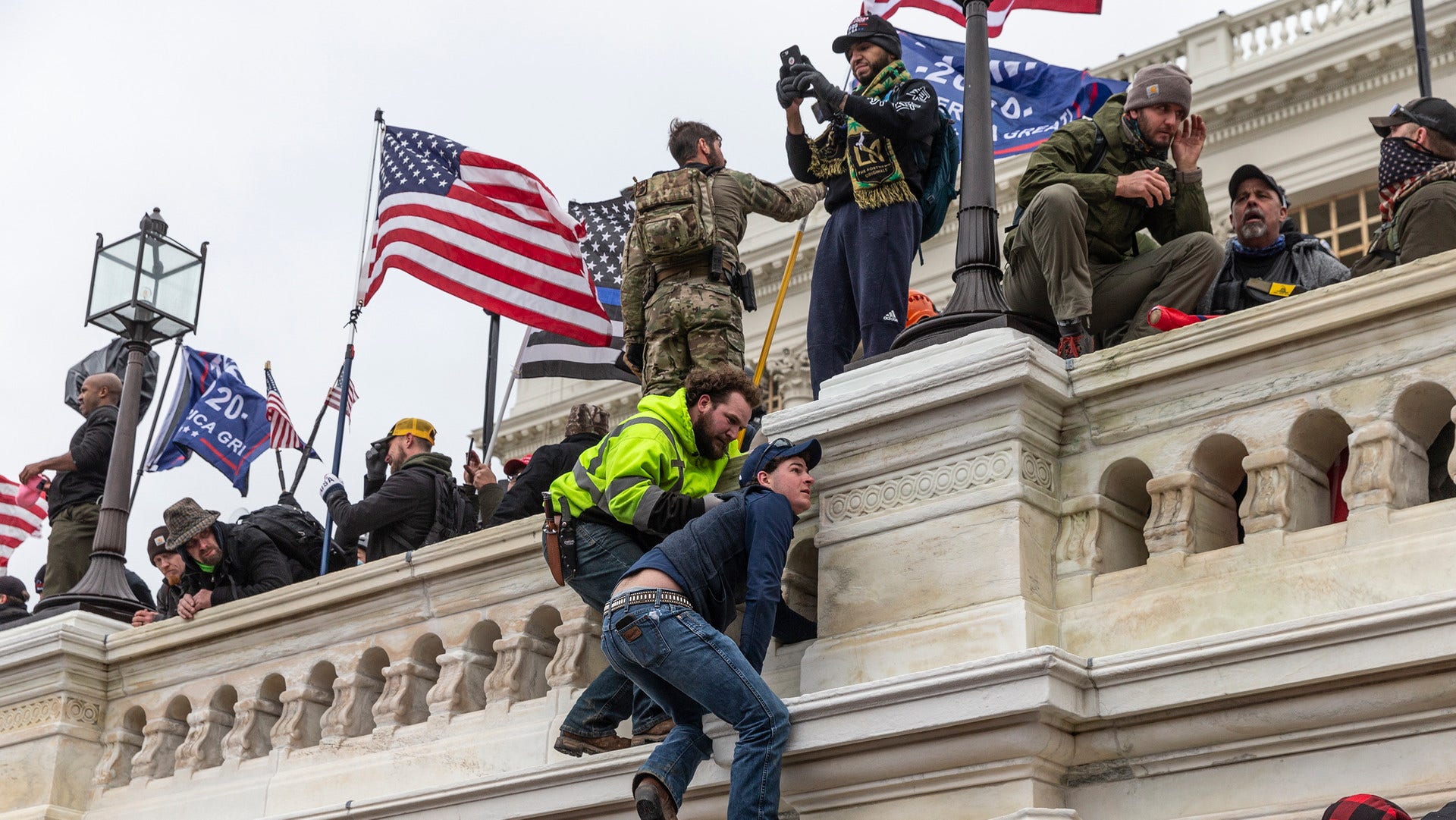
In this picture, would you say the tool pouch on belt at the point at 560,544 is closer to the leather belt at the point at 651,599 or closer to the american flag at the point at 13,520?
the leather belt at the point at 651,599

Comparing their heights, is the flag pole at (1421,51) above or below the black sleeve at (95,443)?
above

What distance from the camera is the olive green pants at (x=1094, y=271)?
22.5 ft

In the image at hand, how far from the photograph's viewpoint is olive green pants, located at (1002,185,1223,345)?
22.5ft

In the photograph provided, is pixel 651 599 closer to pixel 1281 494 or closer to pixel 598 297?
pixel 1281 494

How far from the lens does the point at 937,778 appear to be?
589 cm

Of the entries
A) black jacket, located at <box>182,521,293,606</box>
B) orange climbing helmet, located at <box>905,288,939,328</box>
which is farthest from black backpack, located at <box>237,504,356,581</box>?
orange climbing helmet, located at <box>905,288,939,328</box>

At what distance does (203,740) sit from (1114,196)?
4750mm

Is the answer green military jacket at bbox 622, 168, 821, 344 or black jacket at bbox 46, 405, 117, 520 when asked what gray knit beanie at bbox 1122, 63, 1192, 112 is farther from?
black jacket at bbox 46, 405, 117, 520

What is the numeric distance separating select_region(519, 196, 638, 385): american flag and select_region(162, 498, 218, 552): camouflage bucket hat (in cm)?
429

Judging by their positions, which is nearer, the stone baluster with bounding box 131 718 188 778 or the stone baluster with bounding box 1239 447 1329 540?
the stone baluster with bounding box 1239 447 1329 540

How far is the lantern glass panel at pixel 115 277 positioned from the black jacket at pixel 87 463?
1.94 feet

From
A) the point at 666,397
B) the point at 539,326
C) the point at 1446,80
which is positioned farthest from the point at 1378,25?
the point at 666,397

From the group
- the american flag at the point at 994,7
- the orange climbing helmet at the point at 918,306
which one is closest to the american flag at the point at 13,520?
the american flag at the point at 994,7

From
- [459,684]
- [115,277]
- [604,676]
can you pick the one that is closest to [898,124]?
[604,676]
